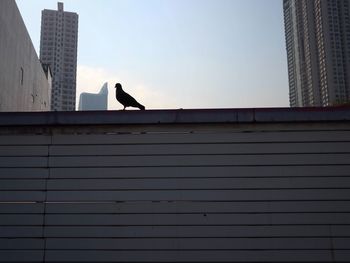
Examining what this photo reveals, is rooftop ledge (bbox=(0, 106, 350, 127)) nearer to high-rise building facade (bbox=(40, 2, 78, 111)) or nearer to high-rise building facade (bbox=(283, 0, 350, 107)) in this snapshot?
high-rise building facade (bbox=(283, 0, 350, 107))

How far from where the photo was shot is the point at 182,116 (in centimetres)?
510

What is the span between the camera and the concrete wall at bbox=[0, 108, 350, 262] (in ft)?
16.1

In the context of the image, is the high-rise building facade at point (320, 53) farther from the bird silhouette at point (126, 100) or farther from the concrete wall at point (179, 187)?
the concrete wall at point (179, 187)

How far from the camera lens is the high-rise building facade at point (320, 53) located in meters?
52.3

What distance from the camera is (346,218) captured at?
489 cm

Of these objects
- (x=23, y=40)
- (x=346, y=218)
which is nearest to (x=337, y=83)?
(x=23, y=40)

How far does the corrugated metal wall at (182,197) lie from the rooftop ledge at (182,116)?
16cm

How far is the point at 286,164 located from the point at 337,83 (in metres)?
51.1

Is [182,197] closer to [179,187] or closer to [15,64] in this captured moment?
[179,187]

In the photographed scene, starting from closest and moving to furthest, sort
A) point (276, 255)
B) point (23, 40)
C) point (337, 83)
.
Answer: point (276, 255)
point (23, 40)
point (337, 83)

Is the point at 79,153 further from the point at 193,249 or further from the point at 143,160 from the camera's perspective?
the point at 193,249

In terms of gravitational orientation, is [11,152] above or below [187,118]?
below

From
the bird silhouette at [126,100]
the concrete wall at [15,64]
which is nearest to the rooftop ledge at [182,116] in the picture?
the bird silhouette at [126,100]

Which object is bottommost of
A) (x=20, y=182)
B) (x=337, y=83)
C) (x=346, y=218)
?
(x=346, y=218)
